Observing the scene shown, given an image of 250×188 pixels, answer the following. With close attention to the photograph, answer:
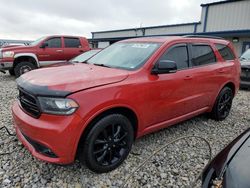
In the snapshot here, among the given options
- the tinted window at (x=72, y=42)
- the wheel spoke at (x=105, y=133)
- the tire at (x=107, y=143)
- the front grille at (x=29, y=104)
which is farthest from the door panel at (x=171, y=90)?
the tinted window at (x=72, y=42)

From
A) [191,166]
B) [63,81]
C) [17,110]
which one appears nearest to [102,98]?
[63,81]

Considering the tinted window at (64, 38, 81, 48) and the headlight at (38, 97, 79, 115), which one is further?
the tinted window at (64, 38, 81, 48)

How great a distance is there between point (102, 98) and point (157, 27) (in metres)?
18.5

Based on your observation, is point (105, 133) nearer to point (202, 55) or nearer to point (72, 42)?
point (202, 55)

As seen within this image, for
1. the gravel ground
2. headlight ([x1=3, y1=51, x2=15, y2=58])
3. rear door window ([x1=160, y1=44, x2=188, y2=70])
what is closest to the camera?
the gravel ground

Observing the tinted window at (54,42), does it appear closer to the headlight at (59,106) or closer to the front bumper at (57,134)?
the front bumper at (57,134)

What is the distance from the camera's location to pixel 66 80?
2.53 meters

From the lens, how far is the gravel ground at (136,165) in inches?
105

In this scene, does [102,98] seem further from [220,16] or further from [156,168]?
[220,16]

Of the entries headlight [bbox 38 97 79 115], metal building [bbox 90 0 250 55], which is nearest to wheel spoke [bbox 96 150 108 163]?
headlight [bbox 38 97 79 115]

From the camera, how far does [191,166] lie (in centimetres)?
307

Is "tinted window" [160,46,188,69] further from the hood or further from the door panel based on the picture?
the hood

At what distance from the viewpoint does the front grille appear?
8.05 ft

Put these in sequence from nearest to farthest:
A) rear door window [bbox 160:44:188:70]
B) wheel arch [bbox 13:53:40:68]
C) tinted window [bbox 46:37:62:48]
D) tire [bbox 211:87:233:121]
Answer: rear door window [bbox 160:44:188:70]
tire [bbox 211:87:233:121]
wheel arch [bbox 13:53:40:68]
tinted window [bbox 46:37:62:48]
